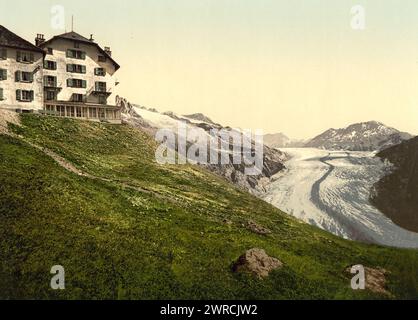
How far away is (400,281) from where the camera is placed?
3284 cm

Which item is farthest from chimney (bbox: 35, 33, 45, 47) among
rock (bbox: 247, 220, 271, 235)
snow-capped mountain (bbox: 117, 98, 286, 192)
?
rock (bbox: 247, 220, 271, 235)

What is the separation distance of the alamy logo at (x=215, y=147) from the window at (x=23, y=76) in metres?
34.0

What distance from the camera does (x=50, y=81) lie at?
64500 millimetres

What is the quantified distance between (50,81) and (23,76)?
18.5ft

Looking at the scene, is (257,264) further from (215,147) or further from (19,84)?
(215,147)

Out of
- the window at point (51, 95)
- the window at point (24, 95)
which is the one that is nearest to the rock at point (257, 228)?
the window at point (24, 95)

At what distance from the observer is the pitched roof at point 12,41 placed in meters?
57.4

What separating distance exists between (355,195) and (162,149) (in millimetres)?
56364

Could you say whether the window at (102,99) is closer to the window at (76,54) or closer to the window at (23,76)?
the window at (76,54)

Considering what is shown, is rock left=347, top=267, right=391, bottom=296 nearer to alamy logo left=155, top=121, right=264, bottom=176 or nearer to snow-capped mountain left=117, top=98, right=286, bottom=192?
alamy logo left=155, top=121, right=264, bottom=176

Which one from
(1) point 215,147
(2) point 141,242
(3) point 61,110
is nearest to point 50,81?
(3) point 61,110

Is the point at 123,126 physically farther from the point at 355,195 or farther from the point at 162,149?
the point at 355,195
